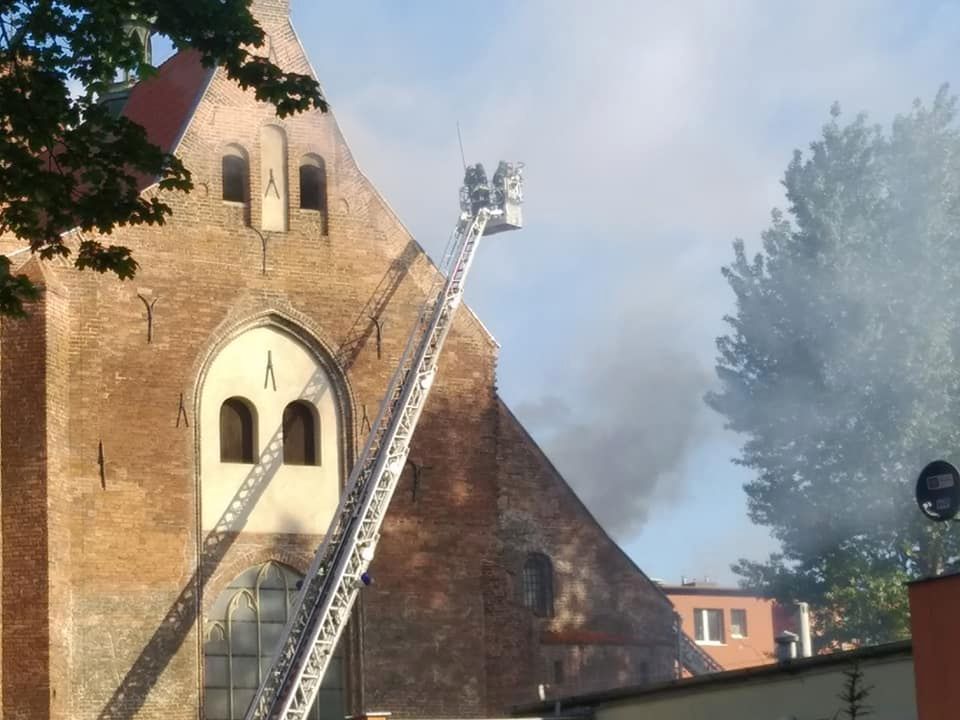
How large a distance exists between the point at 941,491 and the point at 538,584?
1798 centimetres

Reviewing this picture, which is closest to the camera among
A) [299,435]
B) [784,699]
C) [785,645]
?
[784,699]

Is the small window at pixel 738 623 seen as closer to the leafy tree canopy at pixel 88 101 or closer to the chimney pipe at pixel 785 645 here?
the chimney pipe at pixel 785 645

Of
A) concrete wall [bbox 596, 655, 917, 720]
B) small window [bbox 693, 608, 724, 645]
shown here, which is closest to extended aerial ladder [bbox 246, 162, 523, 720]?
concrete wall [bbox 596, 655, 917, 720]

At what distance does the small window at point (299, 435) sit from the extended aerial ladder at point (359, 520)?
3.62 feet

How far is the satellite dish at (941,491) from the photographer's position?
18234 millimetres

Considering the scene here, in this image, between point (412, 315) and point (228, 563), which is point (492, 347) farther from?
point (228, 563)

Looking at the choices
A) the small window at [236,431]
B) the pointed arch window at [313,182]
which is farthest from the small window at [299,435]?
the pointed arch window at [313,182]

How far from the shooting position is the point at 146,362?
105 ft

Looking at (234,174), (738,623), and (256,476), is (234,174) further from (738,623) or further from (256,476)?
(738,623)

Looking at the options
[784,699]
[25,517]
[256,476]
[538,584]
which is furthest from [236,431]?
[784,699]

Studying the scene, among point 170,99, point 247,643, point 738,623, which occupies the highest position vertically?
point 170,99

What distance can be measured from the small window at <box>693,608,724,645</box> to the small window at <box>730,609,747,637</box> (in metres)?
0.46

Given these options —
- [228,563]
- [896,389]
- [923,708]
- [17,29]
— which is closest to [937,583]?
[923,708]

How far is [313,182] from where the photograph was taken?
113 feet
